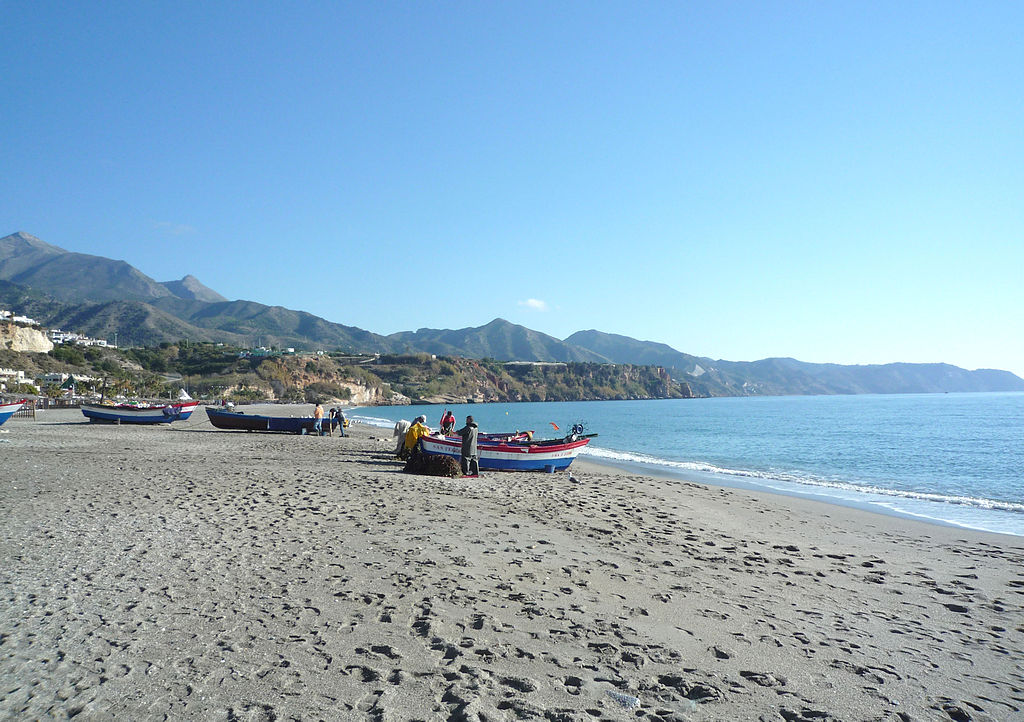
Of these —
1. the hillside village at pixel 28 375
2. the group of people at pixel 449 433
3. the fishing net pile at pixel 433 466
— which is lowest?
the fishing net pile at pixel 433 466

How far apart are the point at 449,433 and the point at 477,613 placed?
14.2 meters

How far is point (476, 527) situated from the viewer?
9.60 meters

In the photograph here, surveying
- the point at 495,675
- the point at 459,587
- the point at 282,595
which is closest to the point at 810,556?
the point at 459,587

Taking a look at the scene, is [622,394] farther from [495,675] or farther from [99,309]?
[495,675]

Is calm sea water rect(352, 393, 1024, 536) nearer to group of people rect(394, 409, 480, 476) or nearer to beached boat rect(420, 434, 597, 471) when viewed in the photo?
beached boat rect(420, 434, 597, 471)

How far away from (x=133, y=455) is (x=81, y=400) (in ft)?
156

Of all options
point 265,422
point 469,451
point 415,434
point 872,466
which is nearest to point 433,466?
point 469,451

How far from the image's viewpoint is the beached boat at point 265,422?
2962 centimetres

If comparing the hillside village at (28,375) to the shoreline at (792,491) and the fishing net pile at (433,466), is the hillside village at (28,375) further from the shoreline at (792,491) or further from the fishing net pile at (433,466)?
the shoreline at (792,491)

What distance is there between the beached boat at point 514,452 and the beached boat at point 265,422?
1354cm

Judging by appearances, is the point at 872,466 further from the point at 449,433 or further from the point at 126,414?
→ the point at 126,414

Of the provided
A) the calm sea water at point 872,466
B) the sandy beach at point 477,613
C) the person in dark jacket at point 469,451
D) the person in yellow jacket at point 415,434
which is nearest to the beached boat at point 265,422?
the person in yellow jacket at point 415,434

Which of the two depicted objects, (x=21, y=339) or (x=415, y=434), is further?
(x=21, y=339)

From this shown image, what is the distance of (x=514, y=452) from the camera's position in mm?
18391
